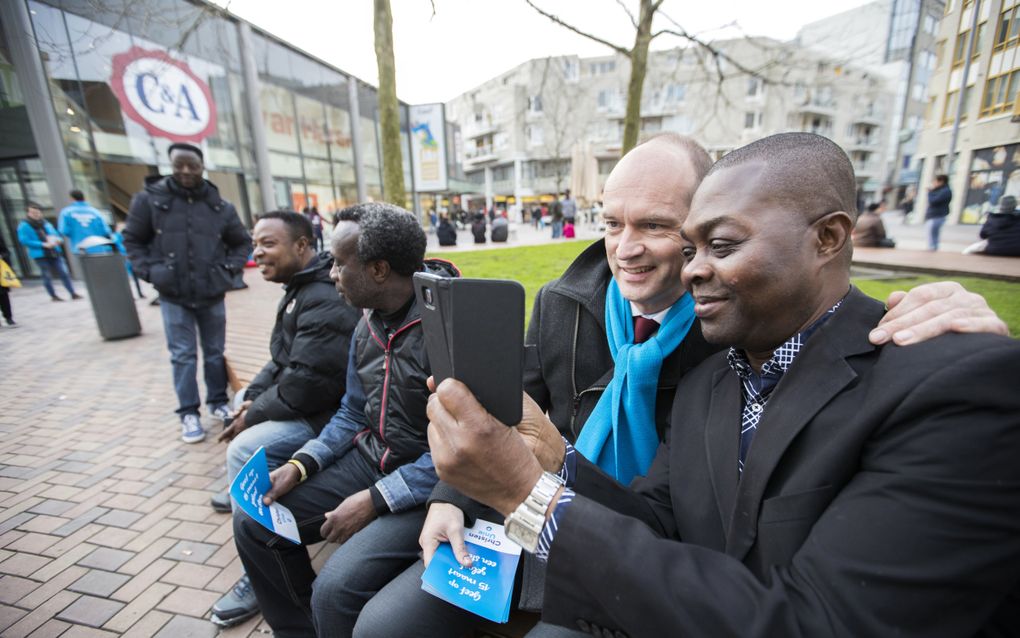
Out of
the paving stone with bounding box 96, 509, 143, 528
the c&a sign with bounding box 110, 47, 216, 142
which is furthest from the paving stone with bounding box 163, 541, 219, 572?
the c&a sign with bounding box 110, 47, 216, 142

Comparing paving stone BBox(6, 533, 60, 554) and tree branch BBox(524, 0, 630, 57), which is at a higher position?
tree branch BBox(524, 0, 630, 57)

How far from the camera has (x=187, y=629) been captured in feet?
7.22

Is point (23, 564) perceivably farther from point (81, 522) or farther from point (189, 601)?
point (189, 601)

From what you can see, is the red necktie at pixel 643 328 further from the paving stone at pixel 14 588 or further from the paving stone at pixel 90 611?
the paving stone at pixel 14 588

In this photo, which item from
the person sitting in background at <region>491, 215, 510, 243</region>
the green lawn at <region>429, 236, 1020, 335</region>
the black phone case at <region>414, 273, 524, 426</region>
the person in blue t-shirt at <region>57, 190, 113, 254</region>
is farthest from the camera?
the person sitting in background at <region>491, 215, 510, 243</region>

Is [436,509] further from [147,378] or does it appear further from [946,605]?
[147,378]

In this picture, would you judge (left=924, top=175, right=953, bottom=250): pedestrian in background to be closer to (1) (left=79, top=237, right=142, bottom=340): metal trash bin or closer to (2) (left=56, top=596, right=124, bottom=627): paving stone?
(2) (left=56, top=596, right=124, bottom=627): paving stone

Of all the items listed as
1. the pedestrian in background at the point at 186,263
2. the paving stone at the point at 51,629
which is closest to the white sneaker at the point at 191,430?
the pedestrian in background at the point at 186,263


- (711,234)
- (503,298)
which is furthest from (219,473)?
(711,234)

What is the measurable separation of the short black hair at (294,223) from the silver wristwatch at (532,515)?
2723 millimetres

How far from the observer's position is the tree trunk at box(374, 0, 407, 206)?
602 centimetres

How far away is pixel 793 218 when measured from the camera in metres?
1.05

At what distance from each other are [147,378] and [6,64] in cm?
340

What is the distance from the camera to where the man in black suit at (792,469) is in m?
0.77
